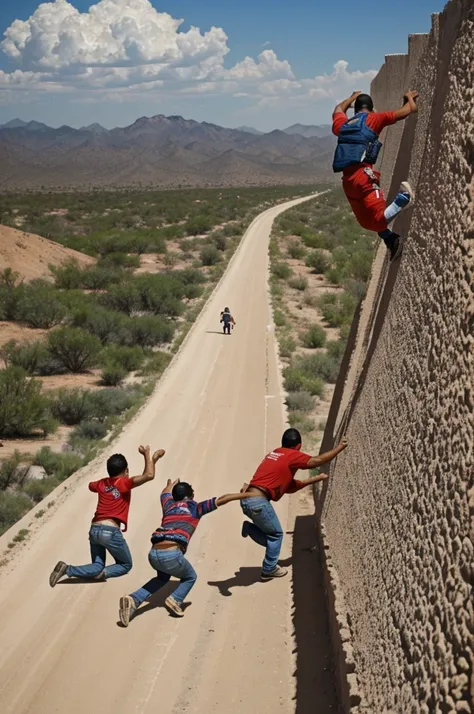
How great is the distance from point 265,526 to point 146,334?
17.4 meters

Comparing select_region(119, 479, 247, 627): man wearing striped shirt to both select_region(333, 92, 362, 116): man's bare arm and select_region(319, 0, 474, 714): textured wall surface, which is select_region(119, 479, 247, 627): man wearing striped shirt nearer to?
select_region(319, 0, 474, 714): textured wall surface

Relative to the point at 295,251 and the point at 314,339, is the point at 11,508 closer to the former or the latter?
the point at 314,339

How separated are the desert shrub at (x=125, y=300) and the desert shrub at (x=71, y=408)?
12612mm

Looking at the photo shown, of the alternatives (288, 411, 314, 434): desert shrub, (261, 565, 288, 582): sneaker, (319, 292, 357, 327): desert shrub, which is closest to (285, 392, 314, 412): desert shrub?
(288, 411, 314, 434): desert shrub

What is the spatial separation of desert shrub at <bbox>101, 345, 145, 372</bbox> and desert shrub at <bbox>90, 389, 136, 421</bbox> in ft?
11.5

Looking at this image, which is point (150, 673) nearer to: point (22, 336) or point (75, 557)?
point (75, 557)

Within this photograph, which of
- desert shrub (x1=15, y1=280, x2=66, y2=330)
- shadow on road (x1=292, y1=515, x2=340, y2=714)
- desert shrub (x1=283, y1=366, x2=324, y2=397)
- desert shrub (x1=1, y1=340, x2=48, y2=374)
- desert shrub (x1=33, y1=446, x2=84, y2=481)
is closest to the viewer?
shadow on road (x1=292, y1=515, x2=340, y2=714)

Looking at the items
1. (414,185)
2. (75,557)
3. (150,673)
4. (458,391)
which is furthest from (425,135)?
(75,557)

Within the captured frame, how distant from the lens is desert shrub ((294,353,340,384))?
761 inches

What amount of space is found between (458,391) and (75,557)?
6032mm

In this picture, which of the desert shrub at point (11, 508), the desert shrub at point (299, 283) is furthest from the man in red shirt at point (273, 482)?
the desert shrub at point (299, 283)

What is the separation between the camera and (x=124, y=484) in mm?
7875

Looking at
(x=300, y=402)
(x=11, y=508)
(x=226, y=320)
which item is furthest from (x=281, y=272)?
(x=11, y=508)

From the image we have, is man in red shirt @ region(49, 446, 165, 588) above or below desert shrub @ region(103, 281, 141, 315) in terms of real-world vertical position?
above
